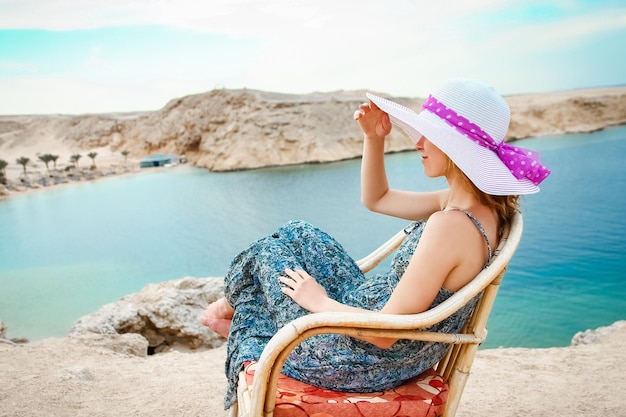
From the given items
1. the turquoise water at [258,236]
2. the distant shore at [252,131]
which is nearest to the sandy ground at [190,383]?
the turquoise water at [258,236]

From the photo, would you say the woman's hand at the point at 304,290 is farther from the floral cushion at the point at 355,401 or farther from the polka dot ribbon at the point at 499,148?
the polka dot ribbon at the point at 499,148

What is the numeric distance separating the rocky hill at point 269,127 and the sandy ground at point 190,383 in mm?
27260

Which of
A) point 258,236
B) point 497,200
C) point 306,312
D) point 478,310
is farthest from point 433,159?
point 258,236

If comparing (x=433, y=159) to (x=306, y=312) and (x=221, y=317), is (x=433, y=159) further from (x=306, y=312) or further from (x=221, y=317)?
(x=221, y=317)

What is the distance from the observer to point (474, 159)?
1.55 m

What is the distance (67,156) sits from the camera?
48.1 meters

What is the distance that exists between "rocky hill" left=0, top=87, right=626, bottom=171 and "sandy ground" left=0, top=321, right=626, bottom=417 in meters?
27.3

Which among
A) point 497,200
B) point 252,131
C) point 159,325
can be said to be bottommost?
point 159,325

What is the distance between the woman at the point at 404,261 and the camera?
1.53 meters

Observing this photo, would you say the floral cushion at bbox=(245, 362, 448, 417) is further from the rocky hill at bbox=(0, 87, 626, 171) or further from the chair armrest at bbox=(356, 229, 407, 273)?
the rocky hill at bbox=(0, 87, 626, 171)

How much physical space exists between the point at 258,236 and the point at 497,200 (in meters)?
12.2

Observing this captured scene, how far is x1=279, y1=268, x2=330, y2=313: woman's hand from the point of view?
5.58ft

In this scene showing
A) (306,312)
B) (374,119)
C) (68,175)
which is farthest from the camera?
(68,175)

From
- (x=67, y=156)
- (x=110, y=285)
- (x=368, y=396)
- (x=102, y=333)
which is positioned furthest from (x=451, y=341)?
(x=67, y=156)
